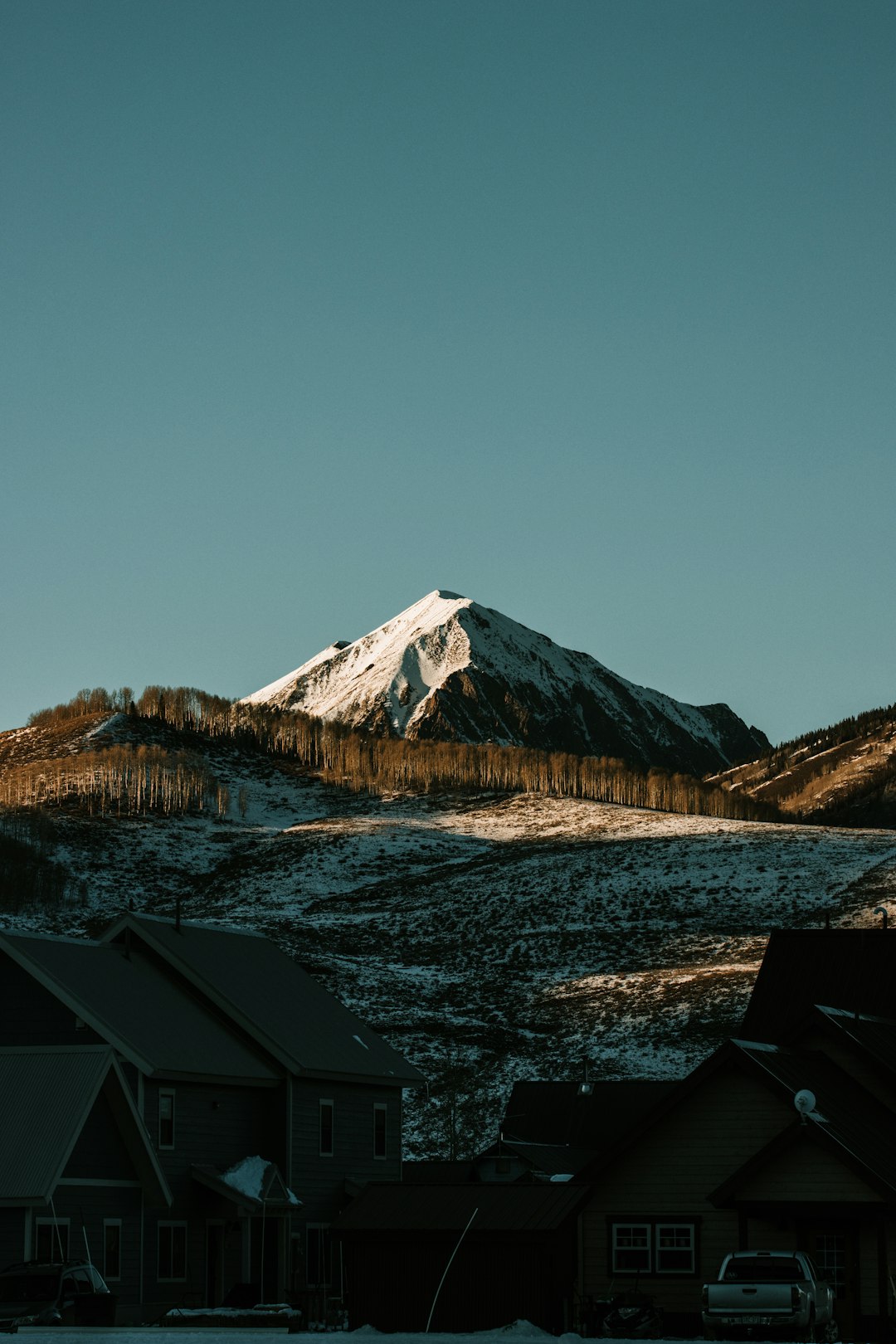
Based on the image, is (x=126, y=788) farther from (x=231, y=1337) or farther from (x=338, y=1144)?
(x=231, y=1337)

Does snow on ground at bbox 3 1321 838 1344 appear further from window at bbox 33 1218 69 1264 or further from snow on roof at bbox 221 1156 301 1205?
snow on roof at bbox 221 1156 301 1205

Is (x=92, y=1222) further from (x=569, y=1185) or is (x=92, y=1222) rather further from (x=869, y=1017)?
(x=869, y=1017)

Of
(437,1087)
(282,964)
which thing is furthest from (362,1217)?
(437,1087)

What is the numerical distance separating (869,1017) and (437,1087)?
3516 centimetres

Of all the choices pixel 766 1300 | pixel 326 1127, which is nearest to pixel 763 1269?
pixel 766 1300

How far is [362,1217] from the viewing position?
3384cm

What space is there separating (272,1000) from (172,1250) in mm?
8457

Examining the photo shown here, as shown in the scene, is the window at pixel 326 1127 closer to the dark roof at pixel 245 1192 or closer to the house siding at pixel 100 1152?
the dark roof at pixel 245 1192

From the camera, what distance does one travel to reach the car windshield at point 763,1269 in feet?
88.1

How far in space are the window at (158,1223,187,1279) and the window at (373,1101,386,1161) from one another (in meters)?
8.39

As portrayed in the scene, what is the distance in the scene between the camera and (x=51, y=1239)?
1336 inches

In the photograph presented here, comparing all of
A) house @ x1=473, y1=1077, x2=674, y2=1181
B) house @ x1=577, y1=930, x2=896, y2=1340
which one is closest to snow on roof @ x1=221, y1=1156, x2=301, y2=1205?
house @ x1=577, y1=930, x2=896, y2=1340

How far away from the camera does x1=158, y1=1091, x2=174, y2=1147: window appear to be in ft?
127

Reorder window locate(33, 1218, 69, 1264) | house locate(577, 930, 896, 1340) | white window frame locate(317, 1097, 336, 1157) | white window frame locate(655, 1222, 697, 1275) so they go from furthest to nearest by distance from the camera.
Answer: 1. white window frame locate(317, 1097, 336, 1157)
2. window locate(33, 1218, 69, 1264)
3. white window frame locate(655, 1222, 697, 1275)
4. house locate(577, 930, 896, 1340)
